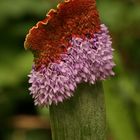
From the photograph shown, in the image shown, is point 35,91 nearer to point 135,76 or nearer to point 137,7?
point 135,76

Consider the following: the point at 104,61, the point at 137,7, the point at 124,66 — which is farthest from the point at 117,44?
the point at 104,61

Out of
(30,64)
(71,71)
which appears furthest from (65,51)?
(30,64)

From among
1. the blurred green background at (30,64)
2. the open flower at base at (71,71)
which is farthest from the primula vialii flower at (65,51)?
the blurred green background at (30,64)

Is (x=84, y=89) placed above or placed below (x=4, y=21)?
below

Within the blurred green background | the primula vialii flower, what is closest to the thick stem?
the primula vialii flower

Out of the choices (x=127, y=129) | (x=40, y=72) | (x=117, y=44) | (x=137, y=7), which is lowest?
(x=127, y=129)

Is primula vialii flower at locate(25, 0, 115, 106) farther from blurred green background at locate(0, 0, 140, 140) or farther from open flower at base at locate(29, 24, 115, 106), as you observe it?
blurred green background at locate(0, 0, 140, 140)
